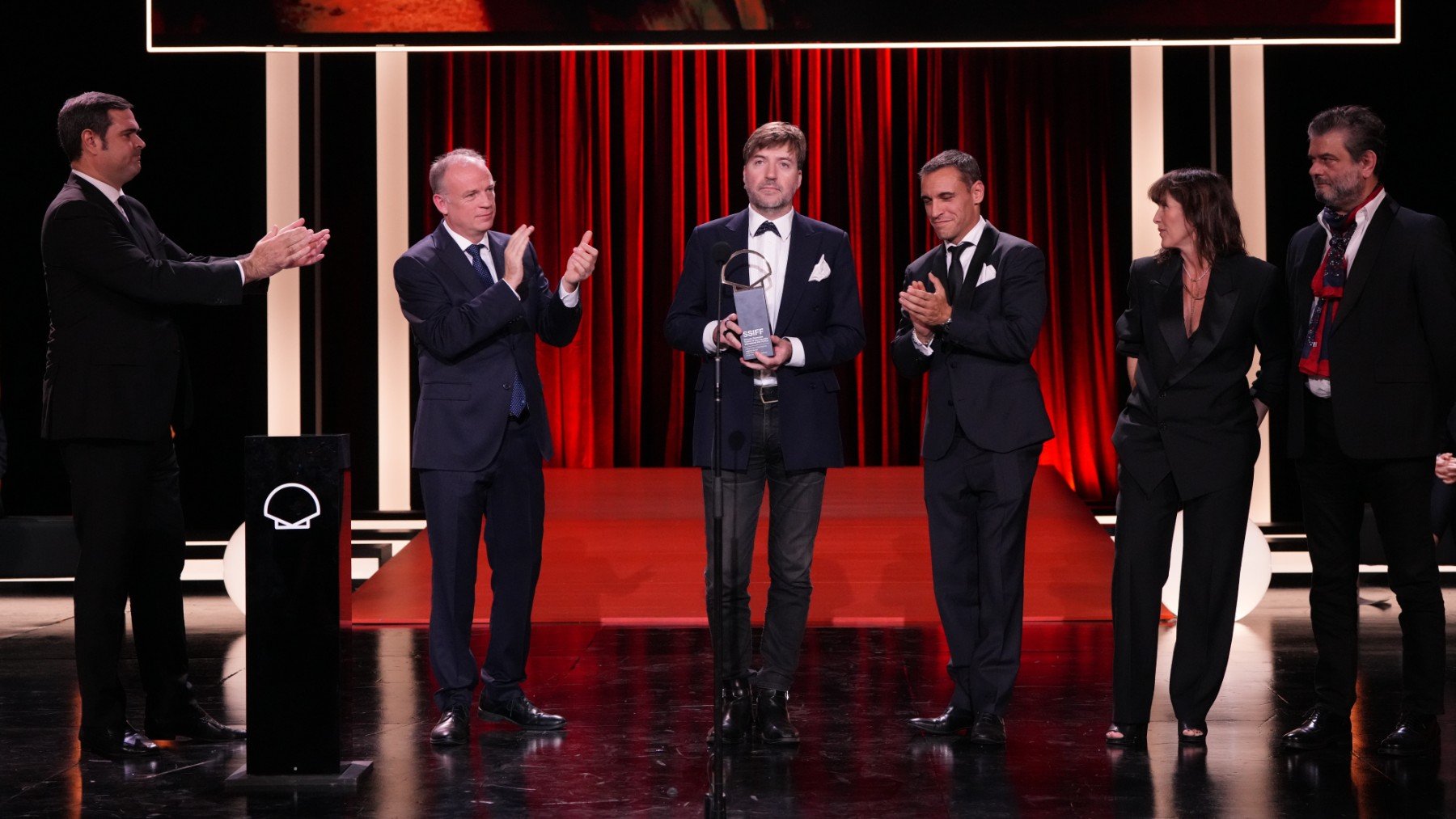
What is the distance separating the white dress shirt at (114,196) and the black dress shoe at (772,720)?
66.3 inches


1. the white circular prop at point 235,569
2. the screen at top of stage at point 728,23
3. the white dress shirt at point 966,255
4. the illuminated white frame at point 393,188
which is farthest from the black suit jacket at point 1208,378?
the illuminated white frame at point 393,188

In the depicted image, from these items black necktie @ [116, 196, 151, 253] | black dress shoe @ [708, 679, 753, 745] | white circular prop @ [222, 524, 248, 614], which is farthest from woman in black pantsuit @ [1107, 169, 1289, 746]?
white circular prop @ [222, 524, 248, 614]

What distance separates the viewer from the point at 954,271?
378 centimetres

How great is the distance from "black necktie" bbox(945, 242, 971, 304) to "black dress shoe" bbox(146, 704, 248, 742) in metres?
2.16

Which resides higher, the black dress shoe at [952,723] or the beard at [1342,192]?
the beard at [1342,192]

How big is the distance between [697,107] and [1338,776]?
5742 mm

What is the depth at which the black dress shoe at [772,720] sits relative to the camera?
11.8 feet

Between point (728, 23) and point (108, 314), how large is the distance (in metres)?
3.55

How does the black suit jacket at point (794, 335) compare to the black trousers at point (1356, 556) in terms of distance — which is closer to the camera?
the black trousers at point (1356, 556)

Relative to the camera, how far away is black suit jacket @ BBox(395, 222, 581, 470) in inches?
146

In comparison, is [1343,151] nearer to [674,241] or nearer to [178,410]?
[178,410]

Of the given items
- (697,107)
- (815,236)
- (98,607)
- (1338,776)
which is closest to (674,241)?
(697,107)

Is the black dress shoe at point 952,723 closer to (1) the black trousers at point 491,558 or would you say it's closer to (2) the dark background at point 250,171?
(1) the black trousers at point 491,558

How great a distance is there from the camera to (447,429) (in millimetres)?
3729
